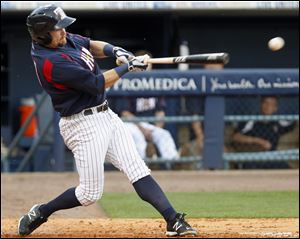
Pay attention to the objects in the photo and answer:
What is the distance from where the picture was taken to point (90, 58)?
18.9 feet

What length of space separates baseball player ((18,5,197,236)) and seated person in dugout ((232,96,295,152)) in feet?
17.0

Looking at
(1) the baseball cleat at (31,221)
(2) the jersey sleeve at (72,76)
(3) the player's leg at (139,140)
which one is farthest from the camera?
(3) the player's leg at (139,140)

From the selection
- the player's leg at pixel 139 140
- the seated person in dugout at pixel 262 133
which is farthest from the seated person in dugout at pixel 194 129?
the player's leg at pixel 139 140

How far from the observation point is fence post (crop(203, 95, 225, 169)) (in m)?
10.8

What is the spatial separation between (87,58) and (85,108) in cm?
33

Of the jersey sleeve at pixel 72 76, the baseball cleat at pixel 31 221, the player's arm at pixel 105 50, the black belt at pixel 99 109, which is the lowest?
the baseball cleat at pixel 31 221

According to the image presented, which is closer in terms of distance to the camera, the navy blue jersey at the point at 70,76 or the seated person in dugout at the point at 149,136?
the navy blue jersey at the point at 70,76

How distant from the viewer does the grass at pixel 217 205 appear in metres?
7.74

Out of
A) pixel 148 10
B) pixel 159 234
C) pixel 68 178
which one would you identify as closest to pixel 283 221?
pixel 159 234

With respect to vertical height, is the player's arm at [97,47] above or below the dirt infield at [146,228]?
above

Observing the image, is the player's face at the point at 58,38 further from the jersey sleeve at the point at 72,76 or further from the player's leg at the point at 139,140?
the player's leg at the point at 139,140

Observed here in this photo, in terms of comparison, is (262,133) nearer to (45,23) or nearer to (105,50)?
(105,50)

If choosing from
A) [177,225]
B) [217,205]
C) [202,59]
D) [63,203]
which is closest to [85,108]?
[63,203]

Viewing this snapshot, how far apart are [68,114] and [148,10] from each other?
19.0 feet
